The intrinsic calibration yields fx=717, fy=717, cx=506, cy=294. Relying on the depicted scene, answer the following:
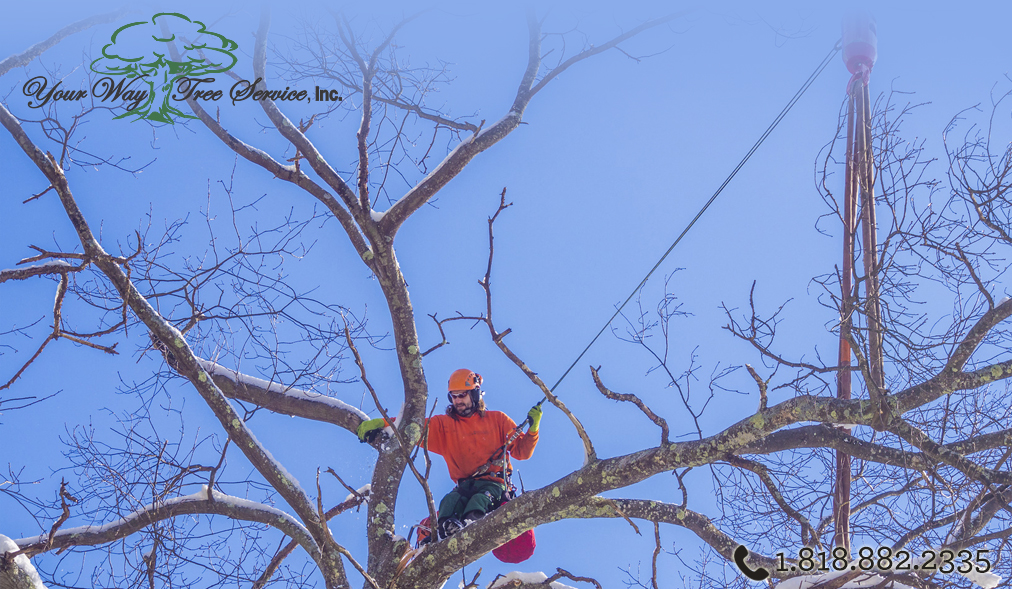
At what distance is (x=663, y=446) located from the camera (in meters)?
3.10

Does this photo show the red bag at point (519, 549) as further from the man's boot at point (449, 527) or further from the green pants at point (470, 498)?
the man's boot at point (449, 527)

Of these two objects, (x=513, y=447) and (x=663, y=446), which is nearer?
(x=663, y=446)

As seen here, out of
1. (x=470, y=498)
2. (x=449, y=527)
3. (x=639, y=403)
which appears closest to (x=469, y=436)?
(x=470, y=498)

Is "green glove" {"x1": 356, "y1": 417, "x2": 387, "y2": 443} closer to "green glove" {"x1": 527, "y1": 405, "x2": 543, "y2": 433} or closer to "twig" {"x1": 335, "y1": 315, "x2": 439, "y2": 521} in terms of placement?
"green glove" {"x1": 527, "y1": 405, "x2": 543, "y2": 433}

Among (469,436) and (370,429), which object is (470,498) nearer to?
(469,436)

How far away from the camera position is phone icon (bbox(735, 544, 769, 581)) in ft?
10.6

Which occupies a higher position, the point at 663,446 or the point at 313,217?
the point at 313,217

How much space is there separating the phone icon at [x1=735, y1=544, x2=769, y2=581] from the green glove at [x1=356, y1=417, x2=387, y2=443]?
208cm

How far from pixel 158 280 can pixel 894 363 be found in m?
3.84

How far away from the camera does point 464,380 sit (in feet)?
16.4

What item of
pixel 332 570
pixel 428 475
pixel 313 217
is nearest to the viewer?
pixel 428 475

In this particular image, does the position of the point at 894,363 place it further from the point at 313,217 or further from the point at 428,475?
the point at 313,217

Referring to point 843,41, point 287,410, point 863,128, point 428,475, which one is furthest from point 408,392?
point 843,41

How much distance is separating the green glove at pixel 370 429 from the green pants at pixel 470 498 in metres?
0.68
